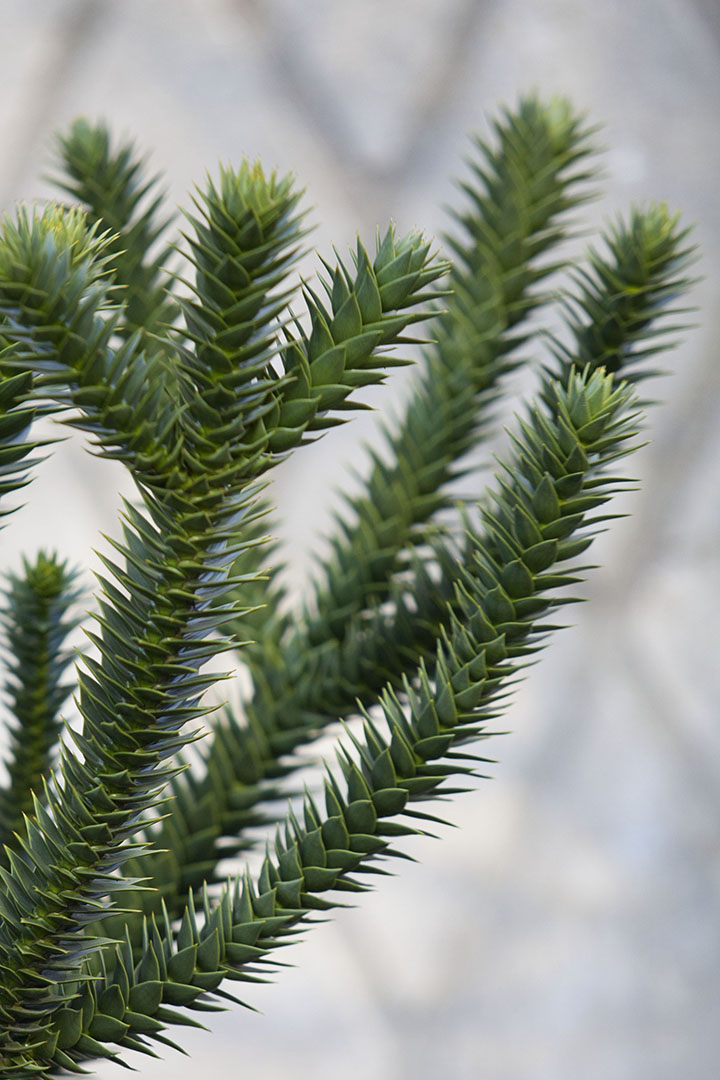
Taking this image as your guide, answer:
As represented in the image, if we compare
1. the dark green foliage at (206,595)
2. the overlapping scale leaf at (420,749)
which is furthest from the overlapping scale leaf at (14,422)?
the overlapping scale leaf at (420,749)

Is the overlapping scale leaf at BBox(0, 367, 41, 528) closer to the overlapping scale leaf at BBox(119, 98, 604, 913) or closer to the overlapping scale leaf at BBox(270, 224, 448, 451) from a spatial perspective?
the overlapping scale leaf at BBox(270, 224, 448, 451)

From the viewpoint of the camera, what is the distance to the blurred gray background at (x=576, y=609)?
1485 mm

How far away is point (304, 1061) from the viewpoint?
1.51 m

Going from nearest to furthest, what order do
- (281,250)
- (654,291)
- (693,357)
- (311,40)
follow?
(281,250) < (654,291) < (311,40) < (693,357)

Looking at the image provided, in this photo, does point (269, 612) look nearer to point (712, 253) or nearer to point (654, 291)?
point (654, 291)

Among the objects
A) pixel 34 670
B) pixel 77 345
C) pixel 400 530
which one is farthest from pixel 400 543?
pixel 77 345

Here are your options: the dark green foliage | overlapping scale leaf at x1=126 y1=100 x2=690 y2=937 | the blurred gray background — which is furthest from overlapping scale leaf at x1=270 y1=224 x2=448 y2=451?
the blurred gray background

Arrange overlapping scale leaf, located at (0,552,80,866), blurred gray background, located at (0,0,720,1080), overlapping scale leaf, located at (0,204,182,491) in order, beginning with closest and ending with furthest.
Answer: overlapping scale leaf, located at (0,204,182,491) → overlapping scale leaf, located at (0,552,80,866) → blurred gray background, located at (0,0,720,1080)

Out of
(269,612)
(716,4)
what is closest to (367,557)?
(269,612)

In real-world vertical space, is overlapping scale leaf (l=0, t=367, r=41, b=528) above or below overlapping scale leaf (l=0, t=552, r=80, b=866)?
above

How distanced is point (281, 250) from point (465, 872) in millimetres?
1400

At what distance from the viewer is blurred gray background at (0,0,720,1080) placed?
4.87ft

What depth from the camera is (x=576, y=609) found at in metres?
1.65

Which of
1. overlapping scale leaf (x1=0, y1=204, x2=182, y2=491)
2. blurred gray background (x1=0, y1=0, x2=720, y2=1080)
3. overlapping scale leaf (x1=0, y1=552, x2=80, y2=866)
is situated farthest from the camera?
blurred gray background (x1=0, y1=0, x2=720, y2=1080)
